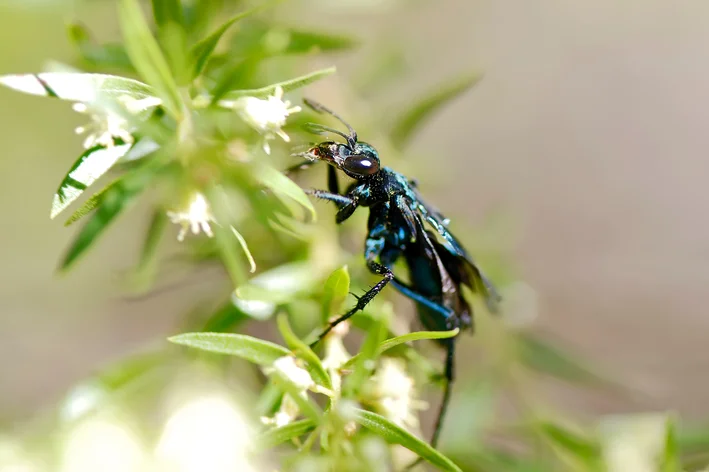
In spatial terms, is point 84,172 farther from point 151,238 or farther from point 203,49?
point 151,238

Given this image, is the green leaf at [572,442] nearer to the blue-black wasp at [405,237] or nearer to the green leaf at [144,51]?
the blue-black wasp at [405,237]

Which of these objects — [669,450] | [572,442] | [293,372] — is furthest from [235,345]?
[572,442]

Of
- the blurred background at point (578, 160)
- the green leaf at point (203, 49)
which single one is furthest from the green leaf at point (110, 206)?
the blurred background at point (578, 160)

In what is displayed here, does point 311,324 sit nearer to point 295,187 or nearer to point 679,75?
point 295,187

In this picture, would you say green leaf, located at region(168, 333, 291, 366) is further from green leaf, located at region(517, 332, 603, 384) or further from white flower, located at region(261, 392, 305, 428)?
green leaf, located at region(517, 332, 603, 384)

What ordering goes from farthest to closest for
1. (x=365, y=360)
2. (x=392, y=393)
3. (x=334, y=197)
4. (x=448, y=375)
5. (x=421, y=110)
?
(x=421, y=110), (x=448, y=375), (x=334, y=197), (x=392, y=393), (x=365, y=360)

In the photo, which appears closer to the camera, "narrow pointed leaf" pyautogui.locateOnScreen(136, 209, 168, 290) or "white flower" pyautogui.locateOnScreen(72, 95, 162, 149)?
"white flower" pyautogui.locateOnScreen(72, 95, 162, 149)

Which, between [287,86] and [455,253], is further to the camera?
[455,253]

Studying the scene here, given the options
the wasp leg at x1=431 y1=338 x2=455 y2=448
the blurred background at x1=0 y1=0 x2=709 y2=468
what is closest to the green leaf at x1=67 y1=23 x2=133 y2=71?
the wasp leg at x1=431 y1=338 x2=455 y2=448
